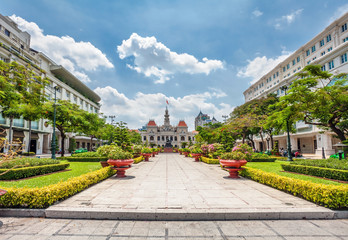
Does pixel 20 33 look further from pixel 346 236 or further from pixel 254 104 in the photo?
pixel 346 236

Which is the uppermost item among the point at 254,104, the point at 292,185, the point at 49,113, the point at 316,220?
the point at 254,104

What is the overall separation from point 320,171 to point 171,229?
8.99m

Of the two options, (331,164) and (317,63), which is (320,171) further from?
(317,63)

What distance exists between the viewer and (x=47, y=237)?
391 cm

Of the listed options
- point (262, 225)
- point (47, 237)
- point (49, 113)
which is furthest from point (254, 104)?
point (47, 237)

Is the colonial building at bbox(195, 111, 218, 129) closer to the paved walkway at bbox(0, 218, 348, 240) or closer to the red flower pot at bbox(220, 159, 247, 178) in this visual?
the red flower pot at bbox(220, 159, 247, 178)

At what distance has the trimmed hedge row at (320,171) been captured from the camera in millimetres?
8453

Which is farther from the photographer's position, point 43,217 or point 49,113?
point 49,113

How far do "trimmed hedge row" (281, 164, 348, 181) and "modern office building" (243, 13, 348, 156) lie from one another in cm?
1356

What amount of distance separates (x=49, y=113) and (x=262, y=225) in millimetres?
23190

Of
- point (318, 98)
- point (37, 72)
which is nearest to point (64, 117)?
point (37, 72)

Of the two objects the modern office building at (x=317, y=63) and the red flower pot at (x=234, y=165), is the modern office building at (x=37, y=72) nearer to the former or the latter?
the red flower pot at (x=234, y=165)

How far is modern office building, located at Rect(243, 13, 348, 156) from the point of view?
29.2m

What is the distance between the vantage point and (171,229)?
433cm
